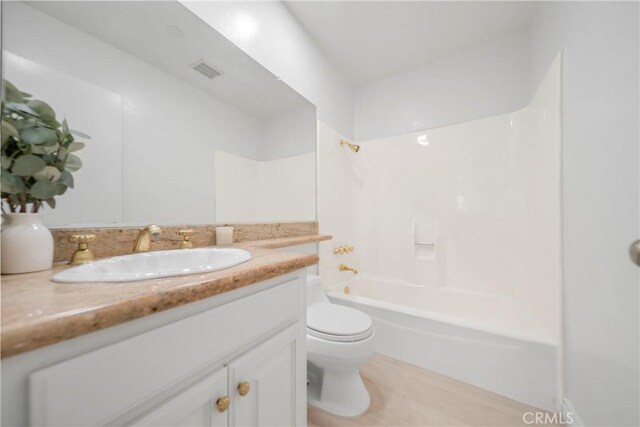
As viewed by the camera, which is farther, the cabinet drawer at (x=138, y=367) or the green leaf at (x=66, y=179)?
the green leaf at (x=66, y=179)

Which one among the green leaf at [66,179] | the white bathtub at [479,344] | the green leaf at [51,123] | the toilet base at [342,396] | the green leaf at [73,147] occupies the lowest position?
the toilet base at [342,396]

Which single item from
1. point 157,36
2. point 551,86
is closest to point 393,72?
point 551,86

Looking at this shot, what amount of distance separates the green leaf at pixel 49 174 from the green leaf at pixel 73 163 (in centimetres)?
7

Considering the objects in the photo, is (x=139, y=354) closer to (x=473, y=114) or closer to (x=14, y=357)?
(x=14, y=357)

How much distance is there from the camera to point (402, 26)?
1.72 meters

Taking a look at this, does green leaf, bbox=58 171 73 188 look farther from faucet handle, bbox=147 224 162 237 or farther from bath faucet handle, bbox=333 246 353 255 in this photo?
bath faucet handle, bbox=333 246 353 255

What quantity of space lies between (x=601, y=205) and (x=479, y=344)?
89 cm

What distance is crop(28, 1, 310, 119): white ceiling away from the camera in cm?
82

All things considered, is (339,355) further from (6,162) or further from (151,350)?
(6,162)

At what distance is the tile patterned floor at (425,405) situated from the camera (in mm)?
1126

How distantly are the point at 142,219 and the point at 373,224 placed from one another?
191 cm

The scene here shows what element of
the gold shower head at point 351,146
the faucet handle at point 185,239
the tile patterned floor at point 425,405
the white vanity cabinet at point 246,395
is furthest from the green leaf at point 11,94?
the gold shower head at point 351,146

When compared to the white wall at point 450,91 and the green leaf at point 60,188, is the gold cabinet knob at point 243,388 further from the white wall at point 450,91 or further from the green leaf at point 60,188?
the white wall at point 450,91
